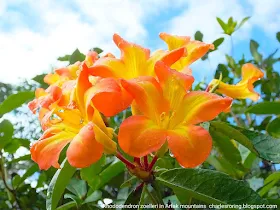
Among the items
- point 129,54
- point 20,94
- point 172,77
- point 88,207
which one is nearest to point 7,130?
point 20,94

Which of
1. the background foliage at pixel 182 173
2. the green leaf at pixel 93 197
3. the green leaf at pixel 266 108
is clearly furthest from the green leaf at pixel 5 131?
the green leaf at pixel 266 108

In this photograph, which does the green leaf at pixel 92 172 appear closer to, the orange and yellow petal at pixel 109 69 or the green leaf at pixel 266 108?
the orange and yellow petal at pixel 109 69

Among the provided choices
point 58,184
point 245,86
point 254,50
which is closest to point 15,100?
point 58,184

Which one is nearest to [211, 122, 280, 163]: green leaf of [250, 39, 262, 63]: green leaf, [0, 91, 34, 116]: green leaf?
[0, 91, 34, 116]: green leaf

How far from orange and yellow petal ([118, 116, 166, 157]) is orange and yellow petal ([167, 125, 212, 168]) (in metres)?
0.02

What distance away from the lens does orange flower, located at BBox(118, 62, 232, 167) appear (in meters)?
0.69

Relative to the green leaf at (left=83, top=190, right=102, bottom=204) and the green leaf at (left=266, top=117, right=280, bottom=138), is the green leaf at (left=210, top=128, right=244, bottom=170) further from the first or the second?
the green leaf at (left=83, top=190, right=102, bottom=204)

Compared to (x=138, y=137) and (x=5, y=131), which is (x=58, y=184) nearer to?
(x=138, y=137)

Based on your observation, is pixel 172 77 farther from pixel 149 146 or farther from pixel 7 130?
pixel 7 130

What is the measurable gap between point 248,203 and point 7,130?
0.92 m

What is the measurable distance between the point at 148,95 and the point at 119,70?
0.12 m

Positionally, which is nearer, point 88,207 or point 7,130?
point 88,207

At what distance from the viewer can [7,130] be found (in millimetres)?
1390

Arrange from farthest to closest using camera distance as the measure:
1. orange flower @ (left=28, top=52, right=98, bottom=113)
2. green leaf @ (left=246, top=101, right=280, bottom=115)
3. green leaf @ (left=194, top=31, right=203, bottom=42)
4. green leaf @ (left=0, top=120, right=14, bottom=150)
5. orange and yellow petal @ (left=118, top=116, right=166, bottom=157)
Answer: green leaf @ (left=194, top=31, right=203, bottom=42), green leaf @ (left=0, top=120, right=14, bottom=150), green leaf @ (left=246, top=101, right=280, bottom=115), orange flower @ (left=28, top=52, right=98, bottom=113), orange and yellow petal @ (left=118, top=116, right=166, bottom=157)
